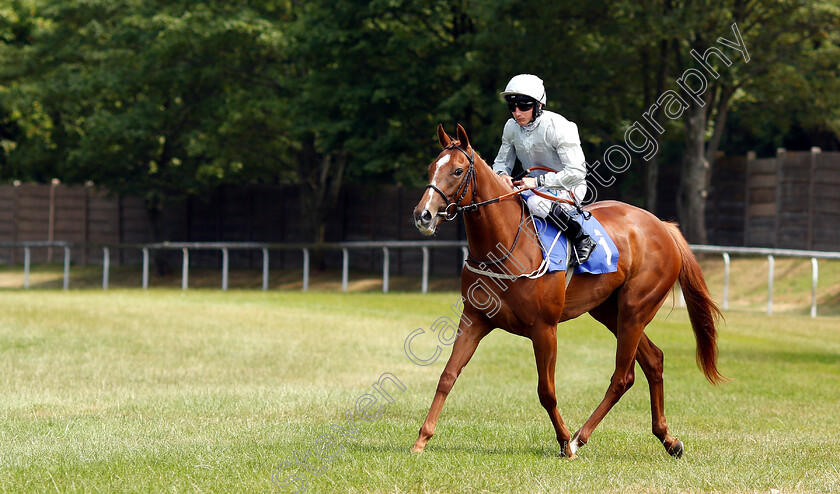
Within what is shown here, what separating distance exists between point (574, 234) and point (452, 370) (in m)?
1.42

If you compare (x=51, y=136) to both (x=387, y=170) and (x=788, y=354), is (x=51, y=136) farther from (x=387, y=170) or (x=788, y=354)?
(x=788, y=354)

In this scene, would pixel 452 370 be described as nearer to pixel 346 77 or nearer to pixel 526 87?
pixel 526 87

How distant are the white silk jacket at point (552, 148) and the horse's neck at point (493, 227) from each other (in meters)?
0.37

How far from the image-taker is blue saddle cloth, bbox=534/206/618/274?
7.33 metres

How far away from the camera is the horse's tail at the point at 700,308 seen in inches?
334

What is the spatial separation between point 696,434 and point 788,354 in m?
7.54

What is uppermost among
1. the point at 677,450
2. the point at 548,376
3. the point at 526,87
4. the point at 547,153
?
the point at 526,87

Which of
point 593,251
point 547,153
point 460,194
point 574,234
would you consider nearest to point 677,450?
point 593,251

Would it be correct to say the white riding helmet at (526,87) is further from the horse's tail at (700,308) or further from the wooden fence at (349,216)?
the wooden fence at (349,216)

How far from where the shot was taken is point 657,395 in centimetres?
778

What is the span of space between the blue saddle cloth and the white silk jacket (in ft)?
1.00

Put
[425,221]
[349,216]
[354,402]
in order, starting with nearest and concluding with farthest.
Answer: [425,221] → [354,402] → [349,216]

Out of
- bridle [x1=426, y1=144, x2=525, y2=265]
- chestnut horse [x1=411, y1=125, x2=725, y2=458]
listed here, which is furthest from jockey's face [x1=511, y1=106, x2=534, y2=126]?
bridle [x1=426, y1=144, x2=525, y2=265]

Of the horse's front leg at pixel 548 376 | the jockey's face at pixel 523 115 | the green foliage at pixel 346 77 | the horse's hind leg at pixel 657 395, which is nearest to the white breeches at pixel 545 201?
the jockey's face at pixel 523 115
